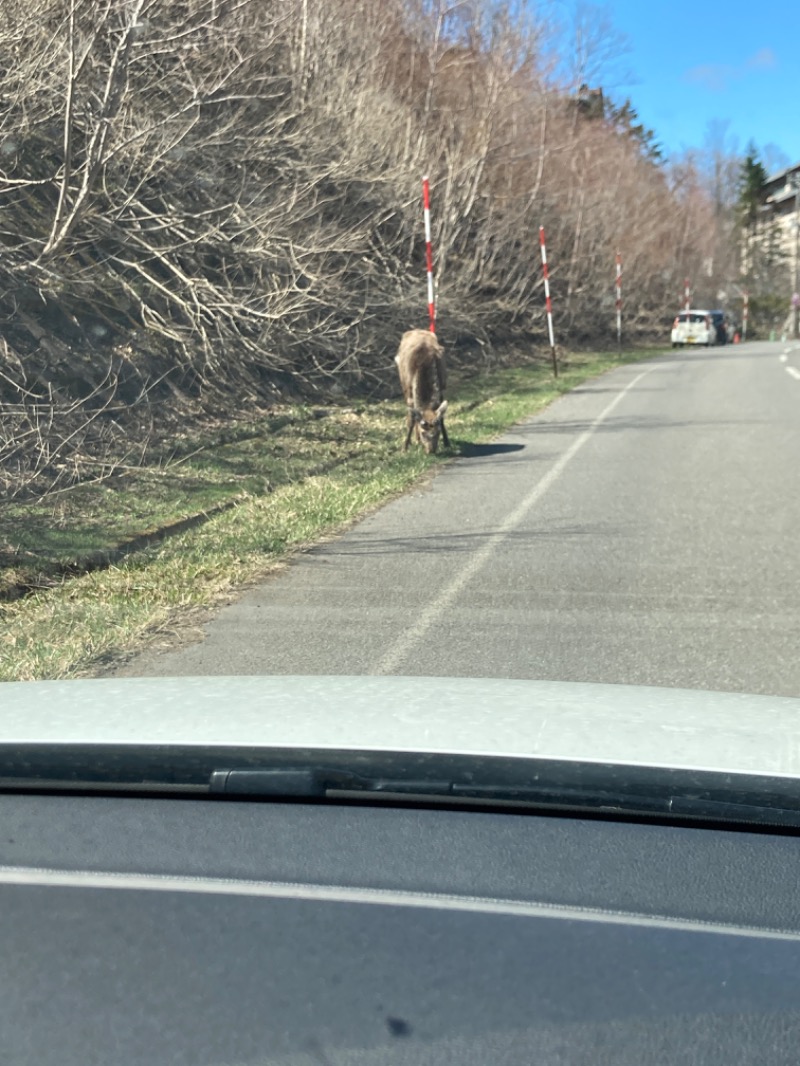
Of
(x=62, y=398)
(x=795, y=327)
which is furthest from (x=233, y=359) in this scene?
(x=795, y=327)

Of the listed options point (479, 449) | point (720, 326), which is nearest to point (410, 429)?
point (479, 449)

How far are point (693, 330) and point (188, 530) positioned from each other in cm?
3819

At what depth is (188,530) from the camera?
9.57 meters

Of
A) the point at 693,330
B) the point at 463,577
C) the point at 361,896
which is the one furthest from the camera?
the point at 693,330

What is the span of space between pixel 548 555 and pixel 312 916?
21.1 feet

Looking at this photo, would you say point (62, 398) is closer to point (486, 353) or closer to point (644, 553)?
point (644, 553)

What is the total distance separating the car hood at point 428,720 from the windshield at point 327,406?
3.6 inches

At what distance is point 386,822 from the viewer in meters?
2.43

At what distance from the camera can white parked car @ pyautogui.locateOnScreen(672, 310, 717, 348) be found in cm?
4453

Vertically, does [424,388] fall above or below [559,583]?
above

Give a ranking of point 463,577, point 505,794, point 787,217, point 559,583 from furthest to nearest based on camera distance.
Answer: point 787,217 < point 463,577 < point 559,583 < point 505,794

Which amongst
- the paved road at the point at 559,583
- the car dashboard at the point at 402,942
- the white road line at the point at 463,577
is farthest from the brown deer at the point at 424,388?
the car dashboard at the point at 402,942

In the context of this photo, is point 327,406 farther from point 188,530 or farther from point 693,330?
point 693,330

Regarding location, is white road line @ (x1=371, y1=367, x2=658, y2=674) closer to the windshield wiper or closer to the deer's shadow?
the deer's shadow
